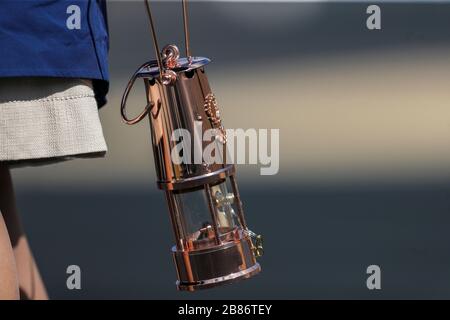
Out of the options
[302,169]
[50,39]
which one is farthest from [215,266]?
[302,169]

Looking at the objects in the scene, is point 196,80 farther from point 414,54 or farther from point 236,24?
point 414,54

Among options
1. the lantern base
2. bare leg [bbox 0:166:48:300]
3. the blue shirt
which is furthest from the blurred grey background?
the lantern base

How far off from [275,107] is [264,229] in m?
0.29

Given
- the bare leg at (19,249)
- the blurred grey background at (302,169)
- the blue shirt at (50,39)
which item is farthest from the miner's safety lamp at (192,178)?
the blurred grey background at (302,169)

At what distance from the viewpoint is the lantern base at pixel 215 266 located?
1423mm

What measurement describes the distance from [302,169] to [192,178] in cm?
80

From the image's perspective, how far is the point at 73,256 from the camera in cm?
222

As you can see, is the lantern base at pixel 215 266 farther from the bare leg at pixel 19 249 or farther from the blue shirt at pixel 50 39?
the bare leg at pixel 19 249

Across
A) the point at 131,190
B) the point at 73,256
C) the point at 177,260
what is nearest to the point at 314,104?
the point at 131,190

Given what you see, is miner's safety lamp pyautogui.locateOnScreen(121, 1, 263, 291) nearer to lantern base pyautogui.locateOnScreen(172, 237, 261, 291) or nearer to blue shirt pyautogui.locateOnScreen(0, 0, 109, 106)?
lantern base pyautogui.locateOnScreen(172, 237, 261, 291)

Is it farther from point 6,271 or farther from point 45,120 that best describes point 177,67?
point 6,271

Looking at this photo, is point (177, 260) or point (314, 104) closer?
point (177, 260)

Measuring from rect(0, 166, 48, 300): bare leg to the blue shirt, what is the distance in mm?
346

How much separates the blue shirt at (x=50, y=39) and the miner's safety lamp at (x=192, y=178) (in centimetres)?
11
